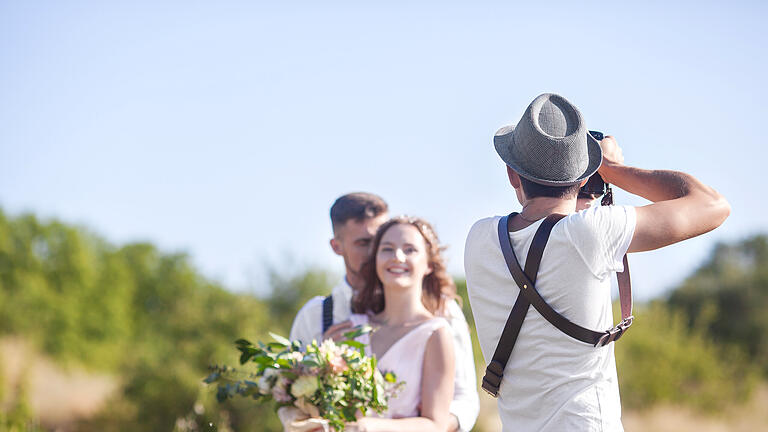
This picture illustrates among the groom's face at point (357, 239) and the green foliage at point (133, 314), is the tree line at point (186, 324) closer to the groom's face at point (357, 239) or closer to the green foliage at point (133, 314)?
the green foliage at point (133, 314)

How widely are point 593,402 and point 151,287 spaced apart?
132 ft

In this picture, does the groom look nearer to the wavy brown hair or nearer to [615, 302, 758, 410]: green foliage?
the wavy brown hair

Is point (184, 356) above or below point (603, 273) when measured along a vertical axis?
below

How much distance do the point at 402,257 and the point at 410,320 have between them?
382mm

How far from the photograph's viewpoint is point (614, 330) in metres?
2.91

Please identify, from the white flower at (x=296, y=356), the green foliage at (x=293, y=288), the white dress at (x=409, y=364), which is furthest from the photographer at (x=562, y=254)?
the green foliage at (x=293, y=288)

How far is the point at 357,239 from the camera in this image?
5.44 m

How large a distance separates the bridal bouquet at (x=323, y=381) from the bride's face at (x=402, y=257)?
24.0 inches

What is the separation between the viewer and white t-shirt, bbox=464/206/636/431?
9.38 feet

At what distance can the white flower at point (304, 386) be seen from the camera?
4.00 meters

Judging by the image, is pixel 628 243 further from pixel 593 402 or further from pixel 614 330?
pixel 593 402

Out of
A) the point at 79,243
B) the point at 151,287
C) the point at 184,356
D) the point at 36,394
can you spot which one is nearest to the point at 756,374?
the point at 184,356

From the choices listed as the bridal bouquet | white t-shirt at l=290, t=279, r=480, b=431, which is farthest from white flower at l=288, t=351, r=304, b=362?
white t-shirt at l=290, t=279, r=480, b=431

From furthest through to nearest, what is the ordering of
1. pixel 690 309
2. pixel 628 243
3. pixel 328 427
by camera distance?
pixel 690 309 < pixel 328 427 < pixel 628 243
